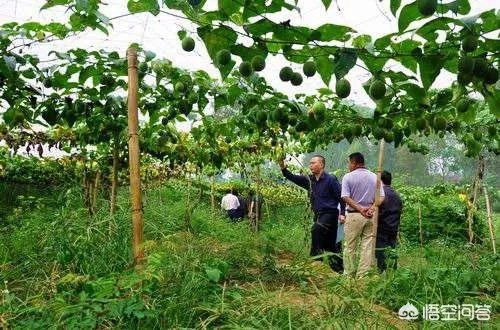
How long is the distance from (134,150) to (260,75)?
0.80 metres

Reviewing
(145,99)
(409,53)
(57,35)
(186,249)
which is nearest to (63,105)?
(145,99)

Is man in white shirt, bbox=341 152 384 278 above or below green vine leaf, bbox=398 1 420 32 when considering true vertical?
below

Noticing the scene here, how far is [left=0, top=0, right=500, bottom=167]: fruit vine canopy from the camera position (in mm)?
1431

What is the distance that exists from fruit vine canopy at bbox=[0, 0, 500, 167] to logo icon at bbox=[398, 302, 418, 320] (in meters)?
0.95

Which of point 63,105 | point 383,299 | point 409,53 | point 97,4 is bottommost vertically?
point 383,299

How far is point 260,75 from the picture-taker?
2.69m

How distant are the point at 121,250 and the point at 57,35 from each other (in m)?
1.36

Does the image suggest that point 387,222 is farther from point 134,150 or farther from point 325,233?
point 134,150

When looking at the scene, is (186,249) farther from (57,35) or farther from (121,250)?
(57,35)

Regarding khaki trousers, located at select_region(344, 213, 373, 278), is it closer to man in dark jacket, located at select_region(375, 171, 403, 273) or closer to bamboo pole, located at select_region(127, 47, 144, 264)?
man in dark jacket, located at select_region(375, 171, 403, 273)

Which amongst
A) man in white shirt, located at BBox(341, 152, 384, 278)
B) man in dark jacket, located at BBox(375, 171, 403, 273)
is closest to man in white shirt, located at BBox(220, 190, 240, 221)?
man in dark jacket, located at BBox(375, 171, 403, 273)

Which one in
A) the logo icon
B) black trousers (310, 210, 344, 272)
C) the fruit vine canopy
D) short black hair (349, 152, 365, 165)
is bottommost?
black trousers (310, 210, 344, 272)

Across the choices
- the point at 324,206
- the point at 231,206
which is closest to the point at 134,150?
the point at 324,206

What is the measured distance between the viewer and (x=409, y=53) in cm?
160
